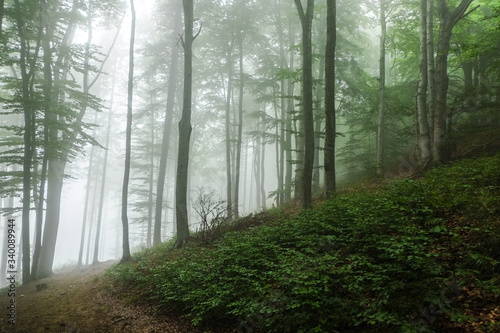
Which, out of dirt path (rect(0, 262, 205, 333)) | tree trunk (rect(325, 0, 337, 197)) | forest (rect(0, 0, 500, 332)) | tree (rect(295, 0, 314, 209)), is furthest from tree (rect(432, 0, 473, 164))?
dirt path (rect(0, 262, 205, 333))

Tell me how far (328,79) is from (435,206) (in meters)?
5.58

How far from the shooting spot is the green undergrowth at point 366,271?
3.21 m

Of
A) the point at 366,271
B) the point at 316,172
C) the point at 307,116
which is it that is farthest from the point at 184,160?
the point at 316,172

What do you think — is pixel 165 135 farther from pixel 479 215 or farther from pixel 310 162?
pixel 479 215

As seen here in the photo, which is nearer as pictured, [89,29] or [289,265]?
[289,265]

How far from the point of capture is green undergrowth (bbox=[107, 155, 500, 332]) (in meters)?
3.21

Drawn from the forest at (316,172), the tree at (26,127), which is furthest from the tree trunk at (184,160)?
the tree at (26,127)

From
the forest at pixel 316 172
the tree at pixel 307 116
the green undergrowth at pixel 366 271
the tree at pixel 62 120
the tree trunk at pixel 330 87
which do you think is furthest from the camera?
the tree at pixel 62 120

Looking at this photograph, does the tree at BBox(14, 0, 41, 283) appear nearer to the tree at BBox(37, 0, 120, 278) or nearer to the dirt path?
the tree at BBox(37, 0, 120, 278)

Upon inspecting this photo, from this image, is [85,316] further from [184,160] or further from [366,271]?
[366,271]

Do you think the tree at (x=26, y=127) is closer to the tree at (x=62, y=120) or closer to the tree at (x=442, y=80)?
the tree at (x=62, y=120)

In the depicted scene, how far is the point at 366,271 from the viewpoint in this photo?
4.14 metres

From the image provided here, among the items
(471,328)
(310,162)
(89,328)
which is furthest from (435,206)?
(89,328)

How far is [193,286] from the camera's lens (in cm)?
541
